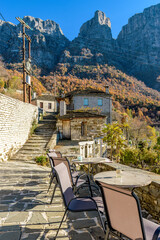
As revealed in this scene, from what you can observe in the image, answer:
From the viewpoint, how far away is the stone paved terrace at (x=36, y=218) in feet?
7.17

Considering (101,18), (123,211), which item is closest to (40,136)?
(123,211)

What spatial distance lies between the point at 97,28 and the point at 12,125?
10569cm

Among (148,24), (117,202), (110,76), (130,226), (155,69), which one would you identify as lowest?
(130,226)

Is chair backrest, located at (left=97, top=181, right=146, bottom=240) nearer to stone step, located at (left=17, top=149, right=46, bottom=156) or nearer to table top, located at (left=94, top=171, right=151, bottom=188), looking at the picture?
table top, located at (left=94, top=171, right=151, bottom=188)

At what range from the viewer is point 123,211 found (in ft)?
4.58

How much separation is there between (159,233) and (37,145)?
9.07 metres

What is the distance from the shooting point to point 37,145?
389 inches

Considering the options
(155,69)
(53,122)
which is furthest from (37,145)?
(155,69)

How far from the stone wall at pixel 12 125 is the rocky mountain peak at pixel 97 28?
318ft

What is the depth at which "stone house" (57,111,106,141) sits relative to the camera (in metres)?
13.7

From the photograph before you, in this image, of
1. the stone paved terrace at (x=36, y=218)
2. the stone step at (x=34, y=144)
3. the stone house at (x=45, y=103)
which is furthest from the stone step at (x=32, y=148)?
the stone house at (x=45, y=103)

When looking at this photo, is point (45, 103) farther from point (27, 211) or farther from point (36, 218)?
point (36, 218)

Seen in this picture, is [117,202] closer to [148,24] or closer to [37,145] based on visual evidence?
[37,145]

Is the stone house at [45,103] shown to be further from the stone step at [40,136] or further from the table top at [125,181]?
the table top at [125,181]
